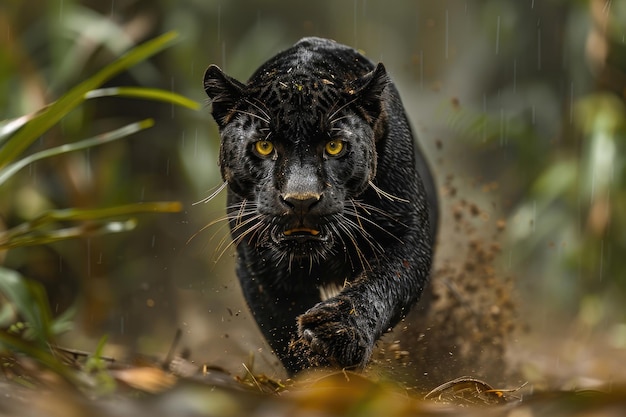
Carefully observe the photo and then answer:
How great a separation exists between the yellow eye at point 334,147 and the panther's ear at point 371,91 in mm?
198

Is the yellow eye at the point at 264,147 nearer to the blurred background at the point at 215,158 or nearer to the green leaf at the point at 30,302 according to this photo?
the green leaf at the point at 30,302

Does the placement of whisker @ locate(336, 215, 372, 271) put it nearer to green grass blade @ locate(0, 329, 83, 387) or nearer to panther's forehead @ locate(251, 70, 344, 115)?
panther's forehead @ locate(251, 70, 344, 115)

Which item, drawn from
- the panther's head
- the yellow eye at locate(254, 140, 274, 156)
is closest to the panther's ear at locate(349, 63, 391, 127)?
the panther's head

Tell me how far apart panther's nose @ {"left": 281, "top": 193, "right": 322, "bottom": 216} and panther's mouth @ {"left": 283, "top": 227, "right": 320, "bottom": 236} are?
67mm

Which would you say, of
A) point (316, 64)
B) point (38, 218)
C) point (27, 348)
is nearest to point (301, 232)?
point (316, 64)

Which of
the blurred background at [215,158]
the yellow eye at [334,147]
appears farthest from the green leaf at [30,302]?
the blurred background at [215,158]

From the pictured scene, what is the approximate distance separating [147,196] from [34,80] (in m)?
1.42

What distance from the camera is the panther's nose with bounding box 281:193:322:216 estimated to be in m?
2.55

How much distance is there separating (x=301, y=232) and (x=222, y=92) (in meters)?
0.67

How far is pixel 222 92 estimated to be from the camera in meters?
2.96

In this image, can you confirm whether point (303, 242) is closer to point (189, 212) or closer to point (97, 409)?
point (97, 409)

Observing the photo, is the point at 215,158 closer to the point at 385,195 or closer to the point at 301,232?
the point at 385,195

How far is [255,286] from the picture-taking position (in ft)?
11.1

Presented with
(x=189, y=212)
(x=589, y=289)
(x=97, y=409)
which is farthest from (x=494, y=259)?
(x=97, y=409)
